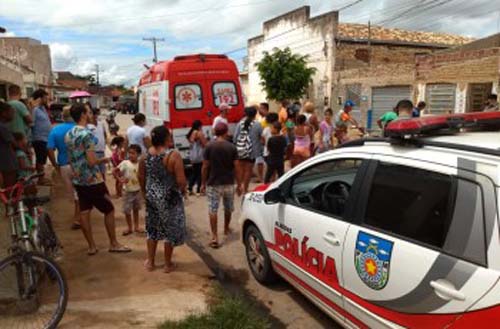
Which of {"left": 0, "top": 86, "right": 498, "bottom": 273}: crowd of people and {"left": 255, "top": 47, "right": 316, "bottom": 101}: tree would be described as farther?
{"left": 255, "top": 47, "right": 316, "bottom": 101}: tree

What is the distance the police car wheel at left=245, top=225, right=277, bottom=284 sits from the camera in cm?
436

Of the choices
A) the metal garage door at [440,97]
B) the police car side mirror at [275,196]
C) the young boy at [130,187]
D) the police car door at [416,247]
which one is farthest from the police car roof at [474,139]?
the metal garage door at [440,97]

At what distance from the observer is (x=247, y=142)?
7.77 metres

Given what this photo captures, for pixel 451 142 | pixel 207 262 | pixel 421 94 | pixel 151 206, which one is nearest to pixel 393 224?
pixel 451 142

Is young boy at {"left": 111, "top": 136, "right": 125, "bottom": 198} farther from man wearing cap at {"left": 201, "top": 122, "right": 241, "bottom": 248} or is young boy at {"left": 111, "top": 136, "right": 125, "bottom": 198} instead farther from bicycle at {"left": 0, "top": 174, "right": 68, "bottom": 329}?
bicycle at {"left": 0, "top": 174, "right": 68, "bottom": 329}

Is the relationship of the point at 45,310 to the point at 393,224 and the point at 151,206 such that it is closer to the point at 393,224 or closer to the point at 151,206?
the point at 151,206

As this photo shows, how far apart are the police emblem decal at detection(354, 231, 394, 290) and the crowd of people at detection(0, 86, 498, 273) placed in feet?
7.16

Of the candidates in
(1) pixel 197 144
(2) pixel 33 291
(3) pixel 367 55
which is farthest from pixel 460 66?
(2) pixel 33 291

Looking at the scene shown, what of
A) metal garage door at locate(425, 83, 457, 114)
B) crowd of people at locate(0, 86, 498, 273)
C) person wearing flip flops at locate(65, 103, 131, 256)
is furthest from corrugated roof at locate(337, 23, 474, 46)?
person wearing flip flops at locate(65, 103, 131, 256)

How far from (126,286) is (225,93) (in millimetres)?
6576

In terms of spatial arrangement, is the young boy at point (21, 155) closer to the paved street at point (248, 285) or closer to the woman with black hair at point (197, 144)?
the paved street at point (248, 285)

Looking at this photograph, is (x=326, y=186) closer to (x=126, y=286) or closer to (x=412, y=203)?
(x=412, y=203)

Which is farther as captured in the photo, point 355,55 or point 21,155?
point 355,55

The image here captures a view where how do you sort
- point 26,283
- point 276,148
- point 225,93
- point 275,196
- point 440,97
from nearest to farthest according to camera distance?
point 26,283
point 275,196
point 276,148
point 225,93
point 440,97
